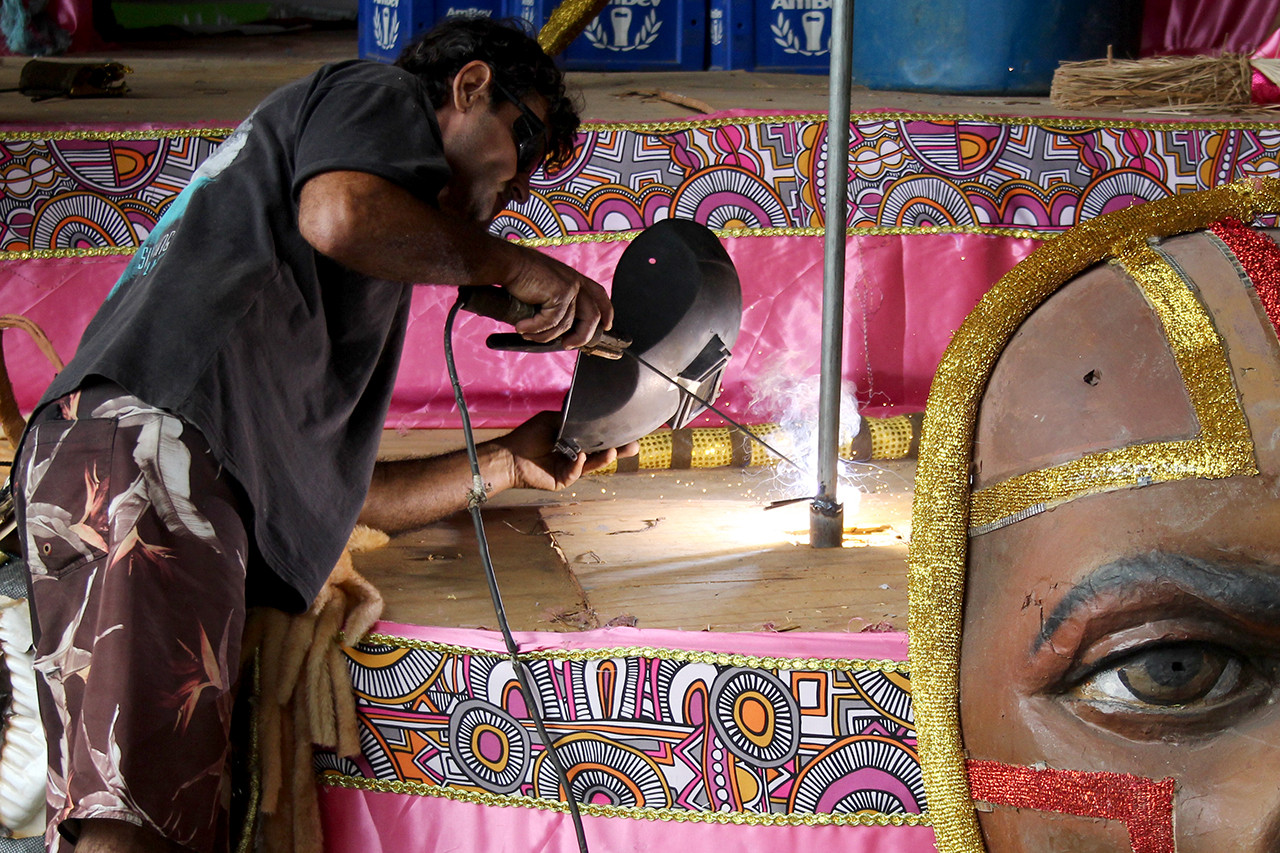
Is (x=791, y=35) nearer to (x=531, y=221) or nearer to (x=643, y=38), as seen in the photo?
(x=643, y=38)

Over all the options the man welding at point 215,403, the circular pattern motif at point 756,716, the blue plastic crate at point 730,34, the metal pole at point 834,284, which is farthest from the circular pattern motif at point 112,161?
the blue plastic crate at point 730,34

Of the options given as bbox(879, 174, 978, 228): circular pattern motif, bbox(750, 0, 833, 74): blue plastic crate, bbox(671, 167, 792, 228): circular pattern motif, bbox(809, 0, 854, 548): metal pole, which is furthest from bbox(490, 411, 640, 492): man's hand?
bbox(750, 0, 833, 74): blue plastic crate

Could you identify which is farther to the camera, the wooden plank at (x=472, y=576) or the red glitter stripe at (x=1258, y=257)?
the wooden plank at (x=472, y=576)

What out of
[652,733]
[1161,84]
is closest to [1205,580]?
[652,733]

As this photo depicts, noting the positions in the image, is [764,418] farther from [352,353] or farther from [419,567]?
[352,353]

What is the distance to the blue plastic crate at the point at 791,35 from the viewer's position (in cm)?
514

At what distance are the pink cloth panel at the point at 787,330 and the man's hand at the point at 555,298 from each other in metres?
1.24

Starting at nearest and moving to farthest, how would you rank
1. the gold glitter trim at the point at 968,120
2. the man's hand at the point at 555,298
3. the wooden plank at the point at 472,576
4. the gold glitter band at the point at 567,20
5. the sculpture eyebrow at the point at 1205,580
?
1. the sculpture eyebrow at the point at 1205,580
2. the man's hand at the point at 555,298
3. the wooden plank at the point at 472,576
4. the gold glitter trim at the point at 968,120
5. the gold glitter band at the point at 567,20

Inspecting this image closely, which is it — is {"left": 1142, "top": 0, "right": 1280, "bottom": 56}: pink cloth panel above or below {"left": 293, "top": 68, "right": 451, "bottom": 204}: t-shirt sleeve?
above

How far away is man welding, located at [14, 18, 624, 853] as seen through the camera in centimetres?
145

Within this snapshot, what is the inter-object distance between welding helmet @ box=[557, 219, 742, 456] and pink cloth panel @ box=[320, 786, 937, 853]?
757 mm

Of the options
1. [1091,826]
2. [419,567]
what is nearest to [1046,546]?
[1091,826]

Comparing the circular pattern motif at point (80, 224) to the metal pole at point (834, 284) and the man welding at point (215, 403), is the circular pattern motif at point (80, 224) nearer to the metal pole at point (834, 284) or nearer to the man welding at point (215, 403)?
the man welding at point (215, 403)

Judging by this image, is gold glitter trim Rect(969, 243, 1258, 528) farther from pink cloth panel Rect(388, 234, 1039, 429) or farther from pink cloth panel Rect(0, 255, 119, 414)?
pink cloth panel Rect(0, 255, 119, 414)
